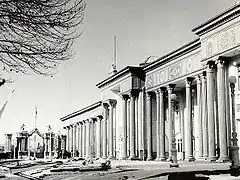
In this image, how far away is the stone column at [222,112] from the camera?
3325cm

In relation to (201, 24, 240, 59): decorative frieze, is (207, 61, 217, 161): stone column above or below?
below

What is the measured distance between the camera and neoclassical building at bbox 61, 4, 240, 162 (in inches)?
1339

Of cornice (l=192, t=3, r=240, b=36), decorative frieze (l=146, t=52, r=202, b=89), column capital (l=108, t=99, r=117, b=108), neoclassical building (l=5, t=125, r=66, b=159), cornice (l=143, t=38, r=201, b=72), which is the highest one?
cornice (l=192, t=3, r=240, b=36)

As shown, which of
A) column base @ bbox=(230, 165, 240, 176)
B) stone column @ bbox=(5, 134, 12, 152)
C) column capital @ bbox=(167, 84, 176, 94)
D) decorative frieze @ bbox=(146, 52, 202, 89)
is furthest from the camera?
stone column @ bbox=(5, 134, 12, 152)

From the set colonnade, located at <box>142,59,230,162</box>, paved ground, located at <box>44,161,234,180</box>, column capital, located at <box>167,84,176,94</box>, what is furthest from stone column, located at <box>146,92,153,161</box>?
paved ground, located at <box>44,161,234,180</box>

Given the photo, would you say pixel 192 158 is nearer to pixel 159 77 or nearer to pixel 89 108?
pixel 159 77

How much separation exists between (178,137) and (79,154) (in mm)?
48361

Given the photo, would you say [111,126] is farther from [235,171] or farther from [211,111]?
[235,171]

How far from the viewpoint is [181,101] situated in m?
49.2

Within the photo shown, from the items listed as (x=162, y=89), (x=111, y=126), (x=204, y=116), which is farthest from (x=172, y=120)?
(x=111, y=126)

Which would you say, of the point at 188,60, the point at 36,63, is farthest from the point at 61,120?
the point at 36,63

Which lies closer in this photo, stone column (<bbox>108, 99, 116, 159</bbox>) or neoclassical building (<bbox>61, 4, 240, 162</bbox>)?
neoclassical building (<bbox>61, 4, 240, 162</bbox>)

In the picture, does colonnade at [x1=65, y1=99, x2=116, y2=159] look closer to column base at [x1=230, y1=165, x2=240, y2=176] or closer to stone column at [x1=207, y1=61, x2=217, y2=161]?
stone column at [x1=207, y1=61, x2=217, y2=161]

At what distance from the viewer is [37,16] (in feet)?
43.3
